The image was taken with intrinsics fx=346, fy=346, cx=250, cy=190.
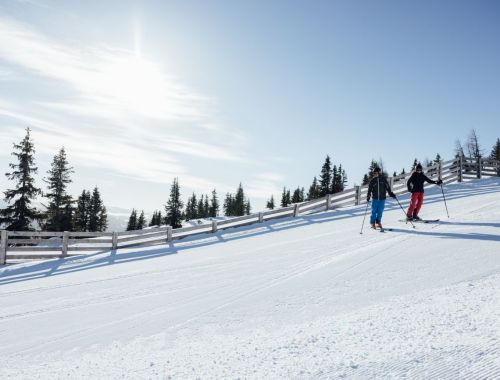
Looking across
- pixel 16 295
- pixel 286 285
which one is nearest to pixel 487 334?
pixel 286 285

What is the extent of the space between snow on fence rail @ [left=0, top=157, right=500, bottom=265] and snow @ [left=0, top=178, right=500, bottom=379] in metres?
4.98

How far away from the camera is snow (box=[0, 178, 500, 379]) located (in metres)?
3.03

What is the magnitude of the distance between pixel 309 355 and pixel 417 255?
4.41m

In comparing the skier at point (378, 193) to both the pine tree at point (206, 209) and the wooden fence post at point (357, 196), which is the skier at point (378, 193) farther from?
the pine tree at point (206, 209)

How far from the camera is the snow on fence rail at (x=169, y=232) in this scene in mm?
13086

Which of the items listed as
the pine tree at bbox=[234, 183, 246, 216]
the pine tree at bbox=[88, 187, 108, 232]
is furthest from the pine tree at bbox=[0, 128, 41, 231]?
the pine tree at bbox=[234, 183, 246, 216]

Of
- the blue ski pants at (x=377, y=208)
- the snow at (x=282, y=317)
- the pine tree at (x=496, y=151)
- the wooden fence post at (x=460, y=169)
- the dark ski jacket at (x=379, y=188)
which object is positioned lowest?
the snow at (x=282, y=317)

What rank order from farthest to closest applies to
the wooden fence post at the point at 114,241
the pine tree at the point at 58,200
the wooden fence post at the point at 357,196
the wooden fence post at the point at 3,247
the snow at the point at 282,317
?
1. the pine tree at the point at 58,200
2. the wooden fence post at the point at 357,196
3. the wooden fence post at the point at 114,241
4. the wooden fence post at the point at 3,247
5. the snow at the point at 282,317

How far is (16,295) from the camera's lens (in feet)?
24.5

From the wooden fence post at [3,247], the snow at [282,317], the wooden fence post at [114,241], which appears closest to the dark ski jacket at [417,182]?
the snow at [282,317]

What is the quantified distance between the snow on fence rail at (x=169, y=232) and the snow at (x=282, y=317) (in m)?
4.98

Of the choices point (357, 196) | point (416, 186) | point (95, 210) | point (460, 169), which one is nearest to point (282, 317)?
point (416, 186)

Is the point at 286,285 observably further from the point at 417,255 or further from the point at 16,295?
the point at 16,295

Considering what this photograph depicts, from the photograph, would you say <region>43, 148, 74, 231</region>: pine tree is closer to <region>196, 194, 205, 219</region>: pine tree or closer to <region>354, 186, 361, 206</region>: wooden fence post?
<region>354, 186, 361, 206</region>: wooden fence post
